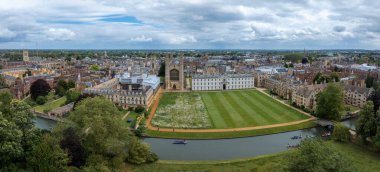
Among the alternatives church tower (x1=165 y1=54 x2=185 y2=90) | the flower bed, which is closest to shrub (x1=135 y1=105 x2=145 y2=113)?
the flower bed

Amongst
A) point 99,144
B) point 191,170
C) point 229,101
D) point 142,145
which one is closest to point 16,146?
point 99,144

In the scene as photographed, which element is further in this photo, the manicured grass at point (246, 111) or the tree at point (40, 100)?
the tree at point (40, 100)

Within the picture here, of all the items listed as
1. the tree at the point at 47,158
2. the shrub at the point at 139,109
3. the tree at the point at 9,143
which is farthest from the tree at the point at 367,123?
the tree at the point at 9,143

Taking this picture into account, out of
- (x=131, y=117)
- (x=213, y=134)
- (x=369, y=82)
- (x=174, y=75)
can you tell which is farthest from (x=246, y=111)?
(x=369, y=82)

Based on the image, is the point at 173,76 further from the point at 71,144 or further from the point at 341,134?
the point at 71,144

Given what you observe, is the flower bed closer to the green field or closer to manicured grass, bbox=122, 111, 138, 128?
the green field

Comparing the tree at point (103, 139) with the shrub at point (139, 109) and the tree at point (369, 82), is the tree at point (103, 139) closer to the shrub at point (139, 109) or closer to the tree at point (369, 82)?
the shrub at point (139, 109)

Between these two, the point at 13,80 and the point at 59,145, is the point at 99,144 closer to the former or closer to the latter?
the point at 59,145
